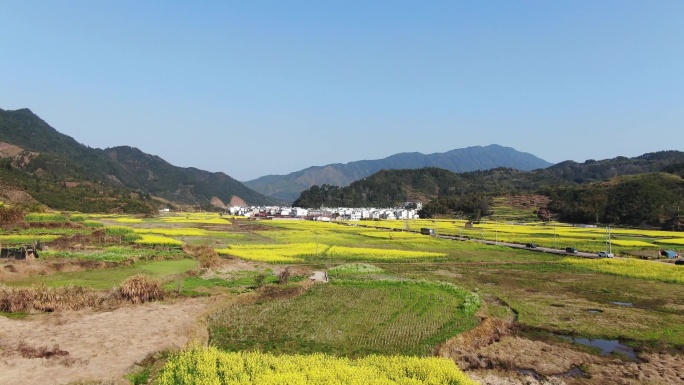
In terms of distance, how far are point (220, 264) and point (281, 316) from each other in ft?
57.6

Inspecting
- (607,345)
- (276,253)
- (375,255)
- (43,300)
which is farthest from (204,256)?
(607,345)

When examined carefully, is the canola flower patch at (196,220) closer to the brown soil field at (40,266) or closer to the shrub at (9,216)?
the shrub at (9,216)

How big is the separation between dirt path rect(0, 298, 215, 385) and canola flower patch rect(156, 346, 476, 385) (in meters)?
2.67

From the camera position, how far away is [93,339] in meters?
15.2

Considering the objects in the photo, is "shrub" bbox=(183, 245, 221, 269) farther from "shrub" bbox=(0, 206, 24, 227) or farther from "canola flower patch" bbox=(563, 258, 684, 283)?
"canola flower patch" bbox=(563, 258, 684, 283)

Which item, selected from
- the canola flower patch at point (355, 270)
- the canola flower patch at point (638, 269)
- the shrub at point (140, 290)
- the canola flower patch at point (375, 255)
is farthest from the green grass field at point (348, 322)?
the canola flower patch at point (375, 255)

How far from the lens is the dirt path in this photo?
40.1ft

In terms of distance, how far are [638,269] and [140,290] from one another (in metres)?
36.3

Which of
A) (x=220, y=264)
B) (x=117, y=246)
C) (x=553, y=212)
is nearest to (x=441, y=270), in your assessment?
(x=220, y=264)

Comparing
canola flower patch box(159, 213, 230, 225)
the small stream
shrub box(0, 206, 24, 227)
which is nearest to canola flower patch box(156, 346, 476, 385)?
the small stream

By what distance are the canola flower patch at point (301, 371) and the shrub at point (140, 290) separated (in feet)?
35.2

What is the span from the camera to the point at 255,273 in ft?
105

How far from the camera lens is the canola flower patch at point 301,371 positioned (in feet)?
32.2

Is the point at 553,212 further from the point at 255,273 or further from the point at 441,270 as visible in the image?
the point at 255,273
